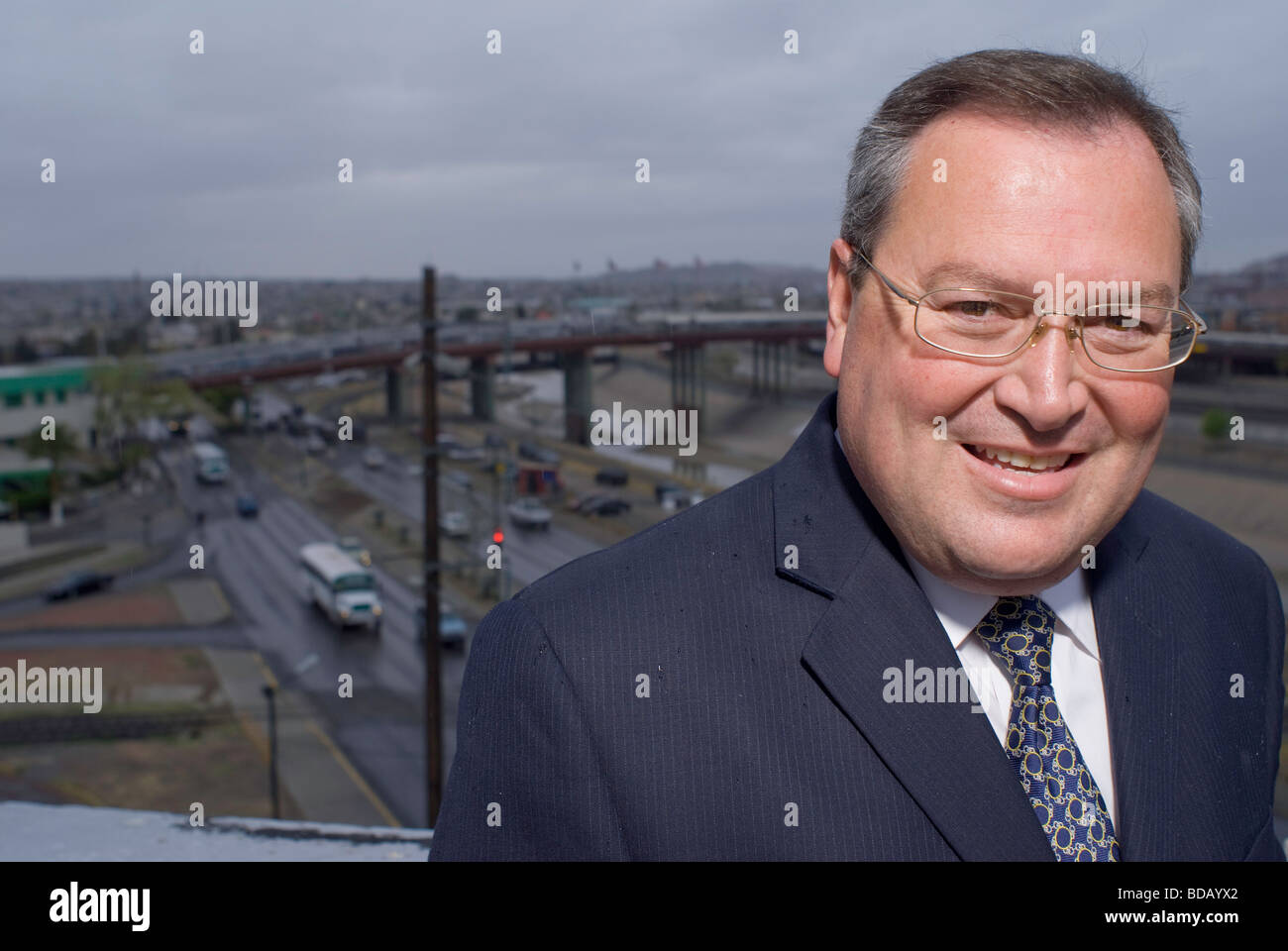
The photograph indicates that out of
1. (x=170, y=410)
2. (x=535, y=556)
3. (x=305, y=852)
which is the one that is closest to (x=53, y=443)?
(x=170, y=410)

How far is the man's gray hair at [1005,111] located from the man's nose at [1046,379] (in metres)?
0.21

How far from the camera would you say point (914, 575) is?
121 cm

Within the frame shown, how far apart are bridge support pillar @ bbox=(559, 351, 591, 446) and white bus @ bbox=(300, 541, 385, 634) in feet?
17.6

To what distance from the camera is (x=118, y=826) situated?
5.77 ft

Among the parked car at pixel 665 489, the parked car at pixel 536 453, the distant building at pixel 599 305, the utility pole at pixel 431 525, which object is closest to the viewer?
the utility pole at pixel 431 525

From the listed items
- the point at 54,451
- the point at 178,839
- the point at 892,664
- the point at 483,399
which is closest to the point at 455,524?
the point at 483,399

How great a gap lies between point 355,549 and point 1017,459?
1738 centimetres

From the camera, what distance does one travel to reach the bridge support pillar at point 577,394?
1173cm

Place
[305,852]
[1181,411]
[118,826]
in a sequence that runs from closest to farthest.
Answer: [305,852] < [118,826] < [1181,411]

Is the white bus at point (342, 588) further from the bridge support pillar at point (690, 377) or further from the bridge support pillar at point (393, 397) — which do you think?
the bridge support pillar at point (690, 377)

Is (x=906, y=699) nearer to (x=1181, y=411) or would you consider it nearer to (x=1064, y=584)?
(x=1064, y=584)

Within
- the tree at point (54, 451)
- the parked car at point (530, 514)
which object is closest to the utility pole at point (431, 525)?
the parked car at point (530, 514)

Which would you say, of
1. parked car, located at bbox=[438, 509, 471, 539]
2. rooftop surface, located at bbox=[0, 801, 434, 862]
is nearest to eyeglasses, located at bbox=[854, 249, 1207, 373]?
rooftop surface, located at bbox=[0, 801, 434, 862]

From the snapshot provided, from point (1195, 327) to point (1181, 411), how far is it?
16.6 metres
